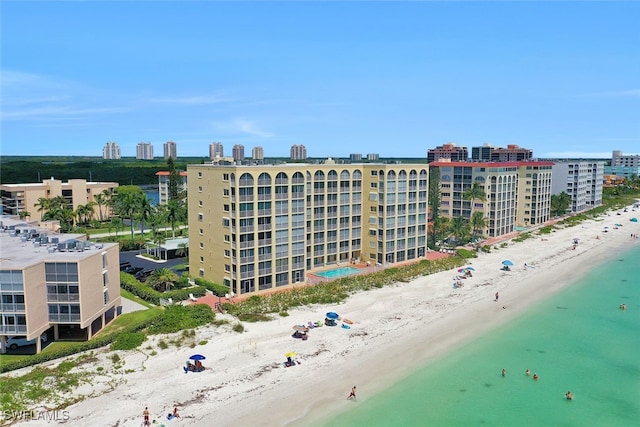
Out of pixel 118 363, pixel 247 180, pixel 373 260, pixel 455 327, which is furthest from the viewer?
pixel 373 260

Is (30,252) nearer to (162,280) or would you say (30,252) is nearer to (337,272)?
(162,280)

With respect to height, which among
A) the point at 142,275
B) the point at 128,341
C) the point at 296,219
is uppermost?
the point at 296,219

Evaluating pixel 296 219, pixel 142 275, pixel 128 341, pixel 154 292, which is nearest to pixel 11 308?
pixel 128 341

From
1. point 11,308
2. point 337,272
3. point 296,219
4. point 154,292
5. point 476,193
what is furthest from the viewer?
point 476,193

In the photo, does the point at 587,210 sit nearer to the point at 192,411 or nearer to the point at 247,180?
the point at 247,180

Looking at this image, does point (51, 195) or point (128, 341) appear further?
point (51, 195)

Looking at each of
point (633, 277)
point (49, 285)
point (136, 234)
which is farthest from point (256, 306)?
point (633, 277)
